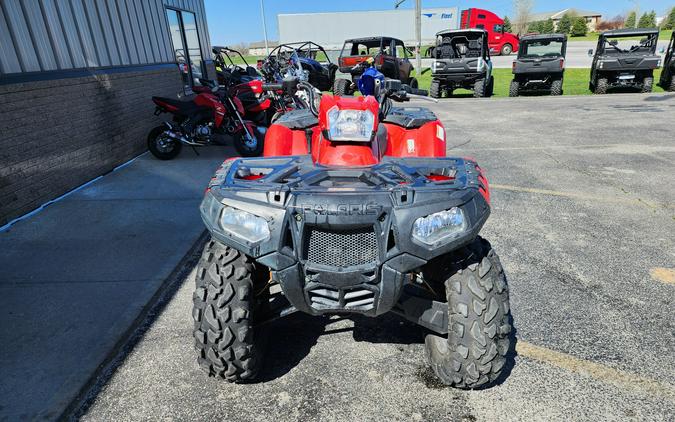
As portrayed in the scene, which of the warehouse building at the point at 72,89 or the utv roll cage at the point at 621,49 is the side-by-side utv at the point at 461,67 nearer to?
the utv roll cage at the point at 621,49

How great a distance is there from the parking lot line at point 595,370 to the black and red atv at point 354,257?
1.82 ft

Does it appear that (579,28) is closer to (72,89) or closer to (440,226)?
(72,89)

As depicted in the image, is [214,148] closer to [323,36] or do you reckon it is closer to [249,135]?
[249,135]

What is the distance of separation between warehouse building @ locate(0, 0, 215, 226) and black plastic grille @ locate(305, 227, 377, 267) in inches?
168

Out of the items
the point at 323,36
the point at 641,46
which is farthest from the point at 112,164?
the point at 323,36

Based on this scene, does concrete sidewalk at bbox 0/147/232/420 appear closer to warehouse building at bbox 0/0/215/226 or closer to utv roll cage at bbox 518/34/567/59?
warehouse building at bbox 0/0/215/226

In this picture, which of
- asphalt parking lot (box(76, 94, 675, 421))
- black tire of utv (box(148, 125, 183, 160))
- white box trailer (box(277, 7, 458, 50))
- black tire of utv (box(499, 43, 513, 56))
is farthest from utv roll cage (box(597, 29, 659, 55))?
white box trailer (box(277, 7, 458, 50))

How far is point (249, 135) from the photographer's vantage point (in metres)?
7.44

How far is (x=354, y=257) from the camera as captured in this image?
77.8 inches

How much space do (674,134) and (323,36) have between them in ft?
130

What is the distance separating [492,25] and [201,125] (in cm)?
3227

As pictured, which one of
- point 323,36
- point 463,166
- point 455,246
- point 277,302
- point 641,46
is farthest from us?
point 323,36

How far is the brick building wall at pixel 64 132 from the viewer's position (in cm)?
473

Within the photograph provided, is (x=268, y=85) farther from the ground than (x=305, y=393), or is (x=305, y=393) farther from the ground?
(x=268, y=85)
